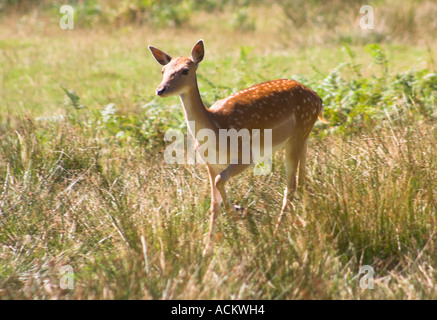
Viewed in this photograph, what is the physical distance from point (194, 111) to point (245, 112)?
54cm

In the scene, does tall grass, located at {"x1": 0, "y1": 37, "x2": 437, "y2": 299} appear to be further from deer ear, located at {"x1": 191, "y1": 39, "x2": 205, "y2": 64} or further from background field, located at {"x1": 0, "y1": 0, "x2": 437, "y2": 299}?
deer ear, located at {"x1": 191, "y1": 39, "x2": 205, "y2": 64}

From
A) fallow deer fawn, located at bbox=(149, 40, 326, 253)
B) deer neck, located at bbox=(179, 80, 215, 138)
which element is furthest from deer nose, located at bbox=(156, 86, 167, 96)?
deer neck, located at bbox=(179, 80, 215, 138)

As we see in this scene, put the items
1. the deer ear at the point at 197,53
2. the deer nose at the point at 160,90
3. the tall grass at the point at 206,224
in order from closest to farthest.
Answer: the tall grass at the point at 206,224
the deer nose at the point at 160,90
the deer ear at the point at 197,53

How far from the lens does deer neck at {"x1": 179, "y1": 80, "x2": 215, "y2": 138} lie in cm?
499

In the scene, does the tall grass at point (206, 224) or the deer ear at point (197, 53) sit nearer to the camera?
the tall grass at point (206, 224)

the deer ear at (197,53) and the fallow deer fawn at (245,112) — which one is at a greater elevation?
the deer ear at (197,53)

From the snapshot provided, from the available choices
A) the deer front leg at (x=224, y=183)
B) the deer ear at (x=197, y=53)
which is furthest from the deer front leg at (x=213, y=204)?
the deer ear at (x=197, y=53)

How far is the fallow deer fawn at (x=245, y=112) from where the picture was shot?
16.2 feet

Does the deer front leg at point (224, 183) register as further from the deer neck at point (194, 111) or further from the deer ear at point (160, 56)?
the deer ear at point (160, 56)

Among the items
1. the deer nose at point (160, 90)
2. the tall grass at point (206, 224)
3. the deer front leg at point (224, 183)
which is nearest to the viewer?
the tall grass at point (206, 224)

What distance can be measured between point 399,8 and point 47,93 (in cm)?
751

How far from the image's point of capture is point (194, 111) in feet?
16.4

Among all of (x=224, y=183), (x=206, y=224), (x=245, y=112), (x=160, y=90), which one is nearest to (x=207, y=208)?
(x=206, y=224)
